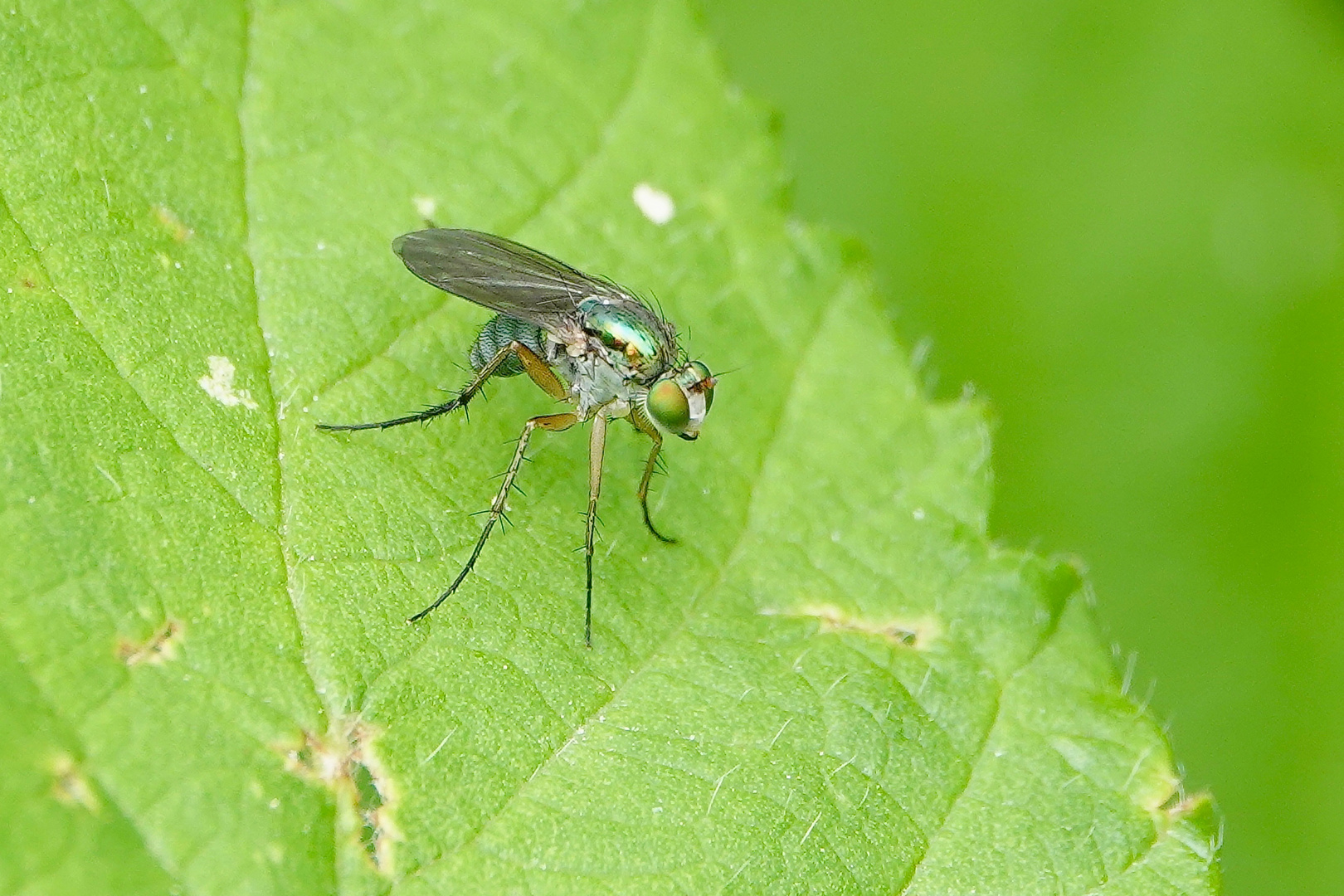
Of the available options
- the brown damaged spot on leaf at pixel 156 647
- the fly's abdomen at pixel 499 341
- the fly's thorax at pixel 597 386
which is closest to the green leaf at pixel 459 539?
the brown damaged spot on leaf at pixel 156 647

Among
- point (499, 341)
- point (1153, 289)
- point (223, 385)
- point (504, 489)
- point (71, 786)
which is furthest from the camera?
point (1153, 289)

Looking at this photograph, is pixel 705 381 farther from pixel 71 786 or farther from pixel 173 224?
pixel 71 786

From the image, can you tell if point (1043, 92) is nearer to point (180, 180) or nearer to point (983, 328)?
point (983, 328)

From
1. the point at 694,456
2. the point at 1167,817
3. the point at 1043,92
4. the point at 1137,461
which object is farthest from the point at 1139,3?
the point at 1167,817

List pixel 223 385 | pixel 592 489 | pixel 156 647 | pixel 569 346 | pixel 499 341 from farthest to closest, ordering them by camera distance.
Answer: pixel 569 346 < pixel 499 341 < pixel 592 489 < pixel 223 385 < pixel 156 647

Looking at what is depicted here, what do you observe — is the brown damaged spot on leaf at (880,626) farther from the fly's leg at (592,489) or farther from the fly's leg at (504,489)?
the fly's leg at (504,489)

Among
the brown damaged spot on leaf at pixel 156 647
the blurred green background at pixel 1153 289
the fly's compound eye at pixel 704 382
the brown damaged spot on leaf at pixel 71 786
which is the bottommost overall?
the brown damaged spot on leaf at pixel 71 786

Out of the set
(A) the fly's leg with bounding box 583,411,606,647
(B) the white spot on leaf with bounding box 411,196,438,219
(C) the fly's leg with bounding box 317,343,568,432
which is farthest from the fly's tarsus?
(B) the white spot on leaf with bounding box 411,196,438,219

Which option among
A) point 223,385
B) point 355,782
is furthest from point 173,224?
point 355,782
